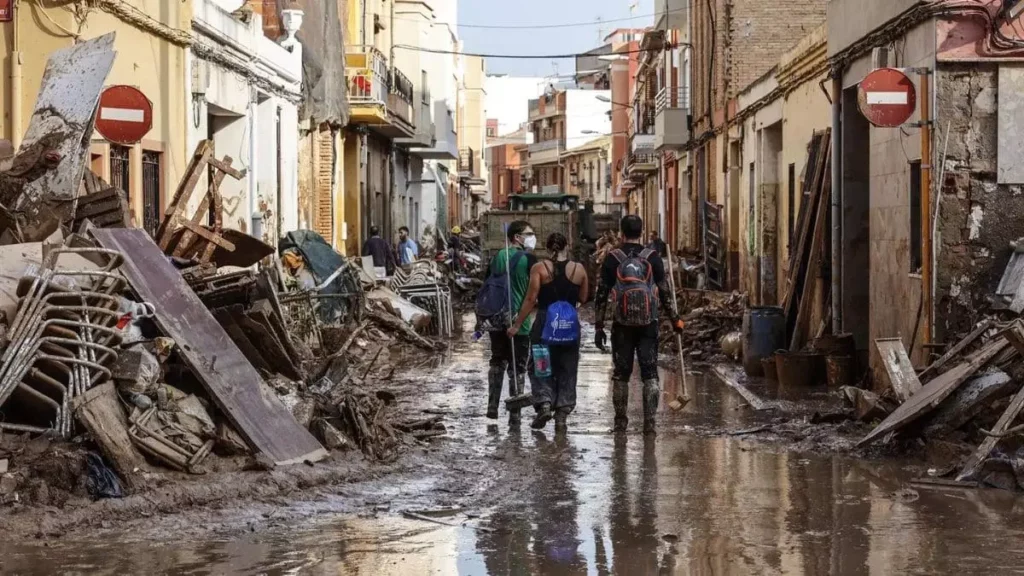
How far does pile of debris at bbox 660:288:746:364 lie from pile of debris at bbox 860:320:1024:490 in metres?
8.32

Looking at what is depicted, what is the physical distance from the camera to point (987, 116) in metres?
12.8

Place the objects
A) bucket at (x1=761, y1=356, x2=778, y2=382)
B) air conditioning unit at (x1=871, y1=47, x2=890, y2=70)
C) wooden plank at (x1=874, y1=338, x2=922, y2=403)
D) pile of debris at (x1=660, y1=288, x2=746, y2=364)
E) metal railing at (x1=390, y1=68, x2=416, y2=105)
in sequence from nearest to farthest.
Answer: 1. wooden plank at (x1=874, y1=338, x2=922, y2=403)
2. air conditioning unit at (x1=871, y1=47, x2=890, y2=70)
3. bucket at (x1=761, y1=356, x2=778, y2=382)
4. pile of debris at (x1=660, y1=288, x2=746, y2=364)
5. metal railing at (x1=390, y1=68, x2=416, y2=105)

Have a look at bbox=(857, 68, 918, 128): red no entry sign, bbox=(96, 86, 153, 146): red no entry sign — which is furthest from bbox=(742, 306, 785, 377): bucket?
bbox=(96, 86, 153, 146): red no entry sign

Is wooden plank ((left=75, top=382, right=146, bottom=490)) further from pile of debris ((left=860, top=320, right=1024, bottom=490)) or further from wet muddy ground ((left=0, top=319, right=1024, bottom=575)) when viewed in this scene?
pile of debris ((left=860, top=320, right=1024, bottom=490))

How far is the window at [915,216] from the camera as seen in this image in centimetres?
1385

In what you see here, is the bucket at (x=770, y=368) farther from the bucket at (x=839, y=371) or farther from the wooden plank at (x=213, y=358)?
the wooden plank at (x=213, y=358)

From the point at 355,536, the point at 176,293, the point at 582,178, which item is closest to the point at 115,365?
the point at 176,293

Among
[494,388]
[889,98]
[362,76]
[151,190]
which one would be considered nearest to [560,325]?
[494,388]

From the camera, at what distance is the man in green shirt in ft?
41.5

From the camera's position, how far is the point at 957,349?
10.9 m

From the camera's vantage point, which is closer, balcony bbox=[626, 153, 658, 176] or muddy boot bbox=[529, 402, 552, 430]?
muddy boot bbox=[529, 402, 552, 430]

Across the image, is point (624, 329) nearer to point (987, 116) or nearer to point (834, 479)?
point (834, 479)

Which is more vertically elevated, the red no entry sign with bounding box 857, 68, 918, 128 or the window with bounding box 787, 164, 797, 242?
the red no entry sign with bounding box 857, 68, 918, 128

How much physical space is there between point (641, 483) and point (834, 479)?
1236 millimetres
